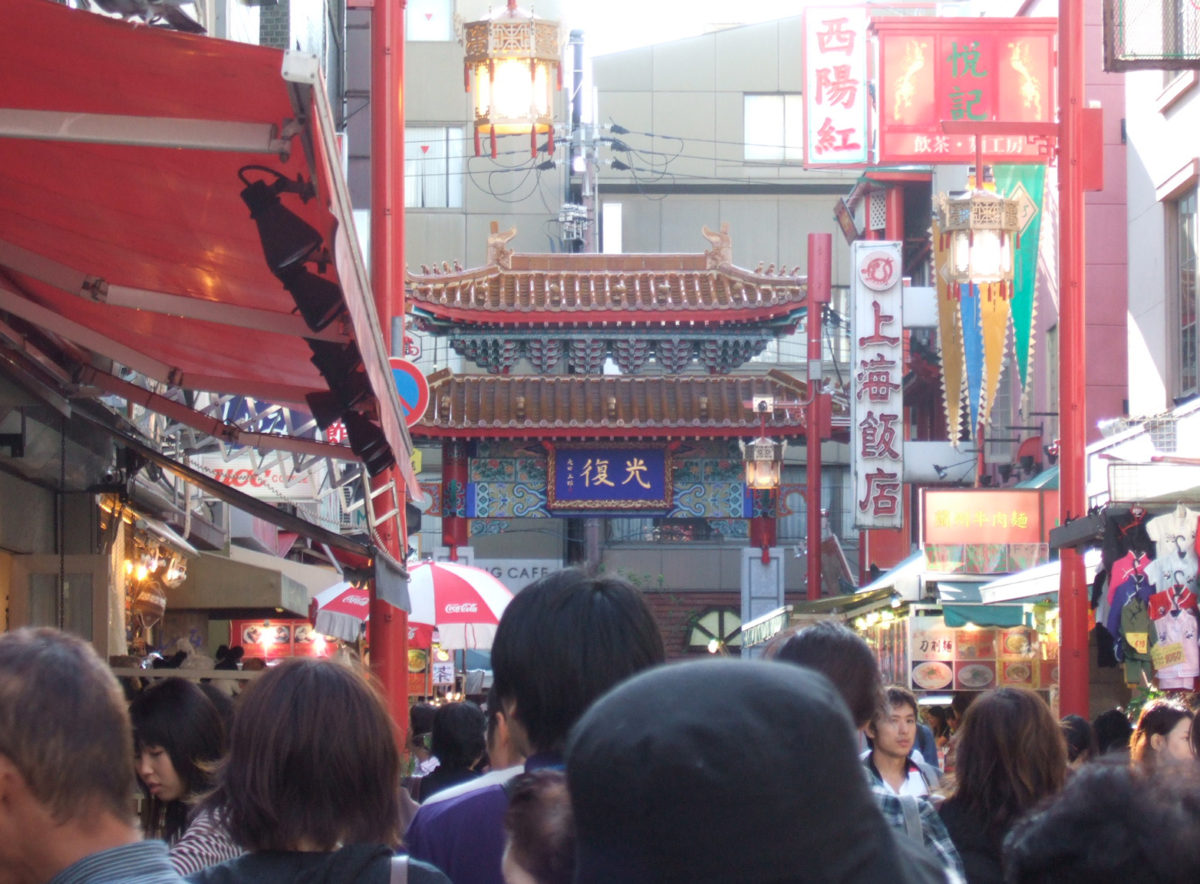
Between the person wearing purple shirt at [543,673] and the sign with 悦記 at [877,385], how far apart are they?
20743mm

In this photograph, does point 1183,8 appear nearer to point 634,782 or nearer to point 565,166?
point 634,782

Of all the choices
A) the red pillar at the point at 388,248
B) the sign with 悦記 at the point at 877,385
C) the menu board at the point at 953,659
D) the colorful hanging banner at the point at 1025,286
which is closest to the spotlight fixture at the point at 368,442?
the red pillar at the point at 388,248

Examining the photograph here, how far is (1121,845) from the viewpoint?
196cm

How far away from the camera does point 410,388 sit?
41.4ft

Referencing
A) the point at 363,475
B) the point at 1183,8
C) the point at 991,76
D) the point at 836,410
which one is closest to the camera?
the point at 363,475

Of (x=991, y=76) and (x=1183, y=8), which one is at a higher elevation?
(x=991, y=76)

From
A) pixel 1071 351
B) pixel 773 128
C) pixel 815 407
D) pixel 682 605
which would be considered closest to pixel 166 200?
pixel 1071 351

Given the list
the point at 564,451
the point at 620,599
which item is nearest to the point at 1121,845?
the point at 620,599

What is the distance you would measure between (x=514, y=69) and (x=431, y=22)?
1220 inches

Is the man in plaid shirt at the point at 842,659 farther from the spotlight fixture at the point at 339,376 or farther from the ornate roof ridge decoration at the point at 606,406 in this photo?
the ornate roof ridge decoration at the point at 606,406

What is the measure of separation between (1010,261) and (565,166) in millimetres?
26877

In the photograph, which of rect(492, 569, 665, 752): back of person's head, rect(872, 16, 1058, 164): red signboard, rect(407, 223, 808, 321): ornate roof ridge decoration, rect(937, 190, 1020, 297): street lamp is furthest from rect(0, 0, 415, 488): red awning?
rect(407, 223, 808, 321): ornate roof ridge decoration

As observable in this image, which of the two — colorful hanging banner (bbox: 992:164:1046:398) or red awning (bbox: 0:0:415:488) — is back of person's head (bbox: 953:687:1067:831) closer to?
red awning (bbox: 0:0:415:488)

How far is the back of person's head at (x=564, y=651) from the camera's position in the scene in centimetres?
321
